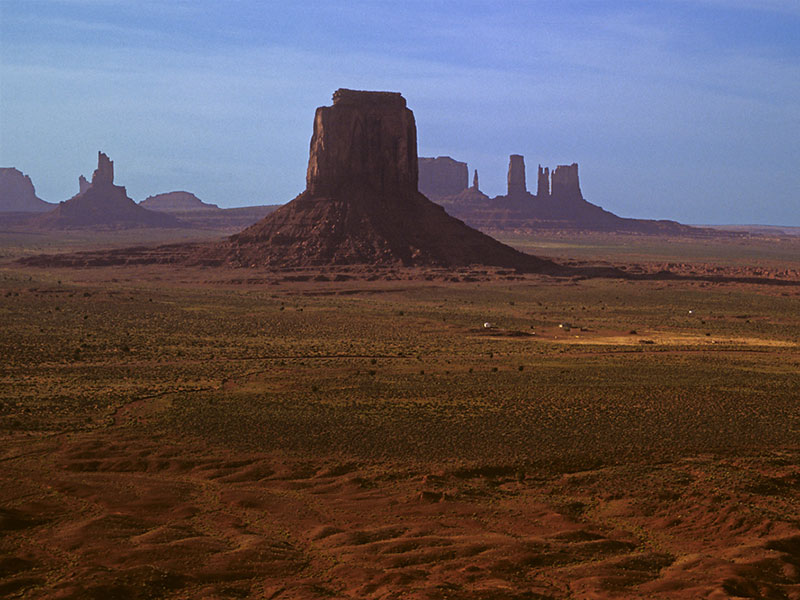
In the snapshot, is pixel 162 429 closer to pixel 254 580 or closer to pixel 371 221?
pixel 254 580

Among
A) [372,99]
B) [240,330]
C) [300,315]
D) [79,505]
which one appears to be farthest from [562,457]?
[372,99]

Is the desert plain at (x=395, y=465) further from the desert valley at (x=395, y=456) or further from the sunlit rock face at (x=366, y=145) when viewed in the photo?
the sunlit rock face at (x=366, y=145)

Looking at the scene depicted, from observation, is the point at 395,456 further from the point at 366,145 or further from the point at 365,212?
the point at 366,145

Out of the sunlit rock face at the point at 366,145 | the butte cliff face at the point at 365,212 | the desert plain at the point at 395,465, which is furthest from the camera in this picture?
the sunlit rock face at the point at 366,145

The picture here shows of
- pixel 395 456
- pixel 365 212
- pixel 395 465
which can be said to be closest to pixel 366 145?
pixel 365 212

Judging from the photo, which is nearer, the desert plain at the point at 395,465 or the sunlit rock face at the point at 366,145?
the desert plain at the point at 395,465

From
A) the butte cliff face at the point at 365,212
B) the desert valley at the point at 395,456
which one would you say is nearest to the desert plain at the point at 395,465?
the desert valley at the point at 395,456
